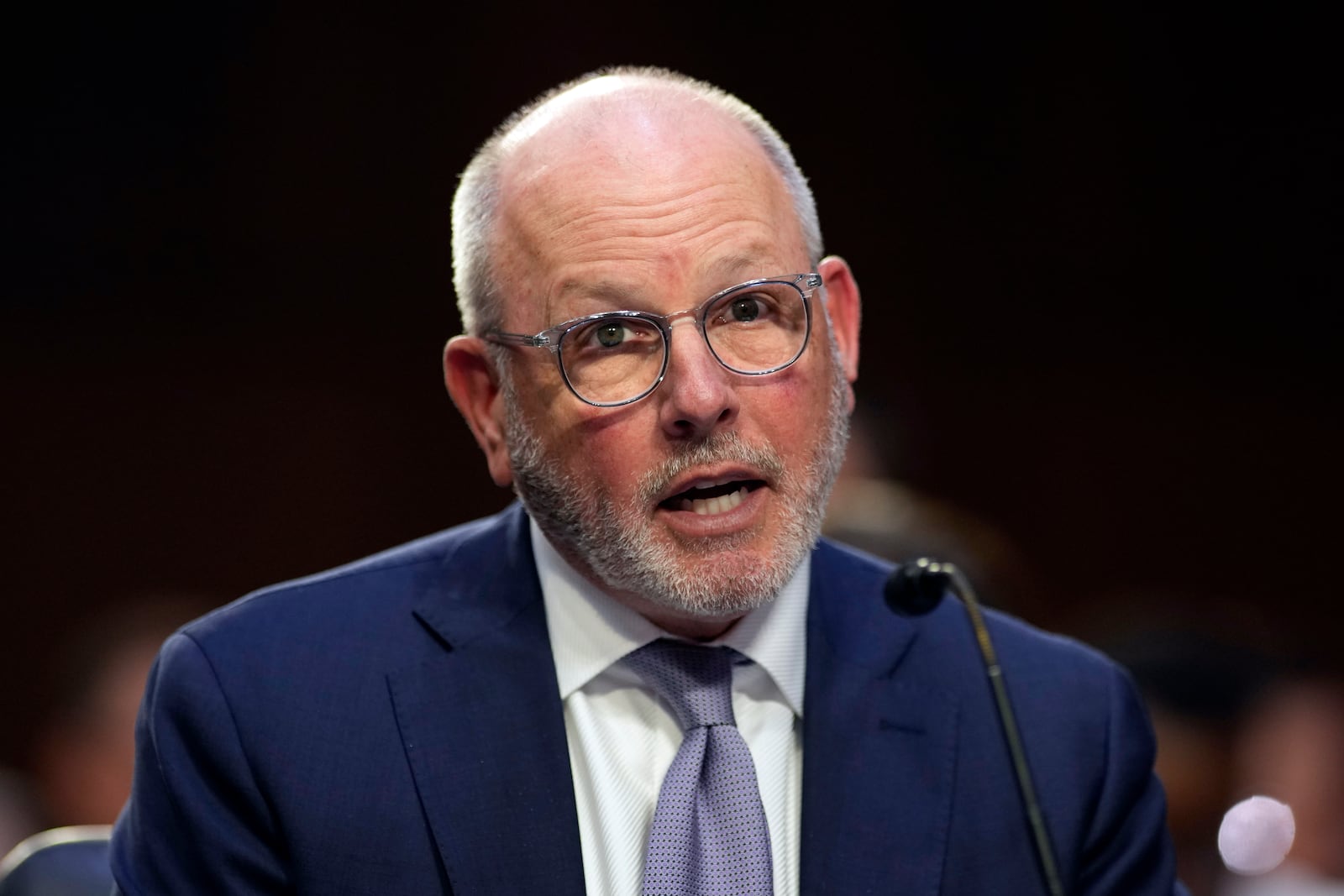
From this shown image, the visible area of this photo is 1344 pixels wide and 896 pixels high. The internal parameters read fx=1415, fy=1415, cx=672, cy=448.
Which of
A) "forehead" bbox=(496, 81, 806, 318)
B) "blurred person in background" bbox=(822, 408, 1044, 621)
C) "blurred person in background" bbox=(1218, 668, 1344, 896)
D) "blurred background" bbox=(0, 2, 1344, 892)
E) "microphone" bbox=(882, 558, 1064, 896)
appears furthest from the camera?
"blurred background" bbox=(0, 2, 1344, 892)

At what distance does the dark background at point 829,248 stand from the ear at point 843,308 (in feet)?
8.70

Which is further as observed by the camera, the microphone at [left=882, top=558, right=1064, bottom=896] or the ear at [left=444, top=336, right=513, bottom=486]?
the ear at [left=444, top=336, right=513, bottom=486]

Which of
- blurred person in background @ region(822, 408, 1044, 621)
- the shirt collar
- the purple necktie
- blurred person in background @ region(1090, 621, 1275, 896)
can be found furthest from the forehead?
blurred person in background @ region(1090, 621, 1275, 896)

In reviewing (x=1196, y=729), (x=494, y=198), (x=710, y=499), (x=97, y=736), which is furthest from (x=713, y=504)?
(x=97, y=736)

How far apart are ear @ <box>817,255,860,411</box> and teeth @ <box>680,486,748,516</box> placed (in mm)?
299

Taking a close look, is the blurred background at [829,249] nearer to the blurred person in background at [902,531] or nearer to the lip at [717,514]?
the blurred person in background at [902,531]

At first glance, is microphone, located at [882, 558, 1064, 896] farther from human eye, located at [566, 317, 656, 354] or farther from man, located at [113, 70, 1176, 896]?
human eye, located at [566, 317, 656, 354]

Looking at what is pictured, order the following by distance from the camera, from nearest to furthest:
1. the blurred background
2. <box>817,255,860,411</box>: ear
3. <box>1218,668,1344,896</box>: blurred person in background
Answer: <box>817,255,860,411</box>: ear → <box>1218,668,1344,896</box>: blurred person in background → the blurred background

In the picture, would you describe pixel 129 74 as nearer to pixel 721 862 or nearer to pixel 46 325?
pixel 46 325

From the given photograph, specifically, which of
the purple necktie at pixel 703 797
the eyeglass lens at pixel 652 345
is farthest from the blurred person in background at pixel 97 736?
the eyeglass lens at pixel 652 345

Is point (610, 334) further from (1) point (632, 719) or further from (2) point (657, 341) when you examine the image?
(1) point (632, 719)

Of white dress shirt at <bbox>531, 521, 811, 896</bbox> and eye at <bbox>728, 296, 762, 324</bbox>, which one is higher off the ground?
eye at <bbox>728, 296, 762, 324</bbox>

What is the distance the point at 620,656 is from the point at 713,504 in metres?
0.26

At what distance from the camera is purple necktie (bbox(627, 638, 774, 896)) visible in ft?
5.57
